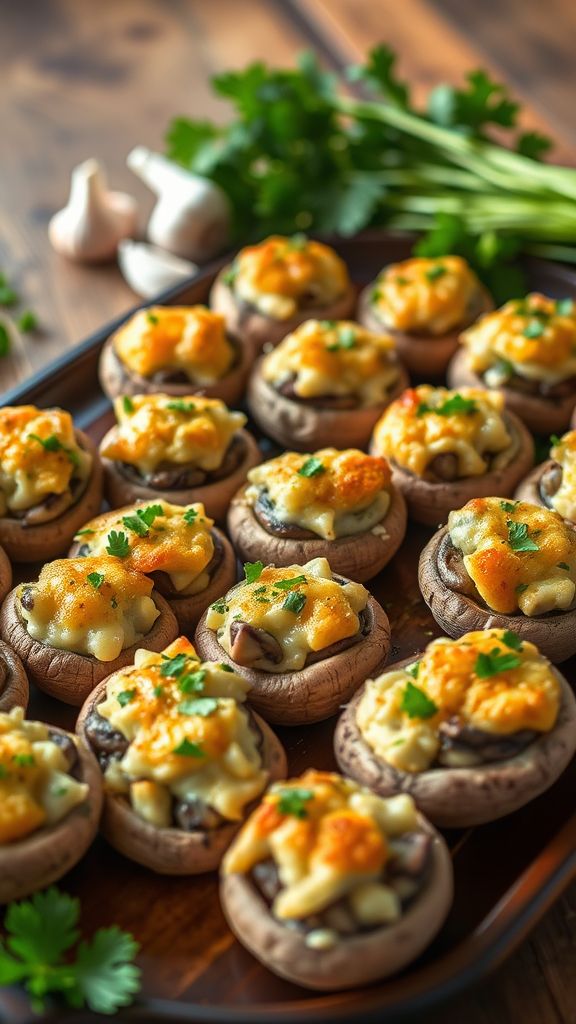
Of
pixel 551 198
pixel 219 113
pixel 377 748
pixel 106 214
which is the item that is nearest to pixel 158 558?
pixel 377 748

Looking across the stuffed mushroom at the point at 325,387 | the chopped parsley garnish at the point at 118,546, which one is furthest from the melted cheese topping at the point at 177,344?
the chopped parsley garnish at the point at 118,546

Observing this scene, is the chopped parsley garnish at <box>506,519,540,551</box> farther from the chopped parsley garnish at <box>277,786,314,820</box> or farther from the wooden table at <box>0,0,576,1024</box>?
the wooden table at <box>0,0,576,1024</box>

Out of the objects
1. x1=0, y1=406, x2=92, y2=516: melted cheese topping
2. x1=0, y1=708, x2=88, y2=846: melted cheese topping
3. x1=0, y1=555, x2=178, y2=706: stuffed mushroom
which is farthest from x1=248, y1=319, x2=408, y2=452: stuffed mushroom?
x1=0, y1=708, x2=88, y2=846: melted cheese topping

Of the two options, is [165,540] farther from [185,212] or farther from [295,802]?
[185,212]

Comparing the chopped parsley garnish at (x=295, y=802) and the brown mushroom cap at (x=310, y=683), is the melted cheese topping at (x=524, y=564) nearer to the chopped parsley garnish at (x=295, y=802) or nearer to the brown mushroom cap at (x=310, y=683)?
the brown mushroom cap at (x=310, y=683)

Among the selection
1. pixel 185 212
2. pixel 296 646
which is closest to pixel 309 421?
pixel 296 646

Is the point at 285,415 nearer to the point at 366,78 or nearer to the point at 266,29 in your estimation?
the point at 366,78

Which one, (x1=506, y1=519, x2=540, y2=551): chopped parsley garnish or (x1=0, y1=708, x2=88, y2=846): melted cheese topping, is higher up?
(x1=0, y1=708, x2=88, y2=846): melted cheese topping
